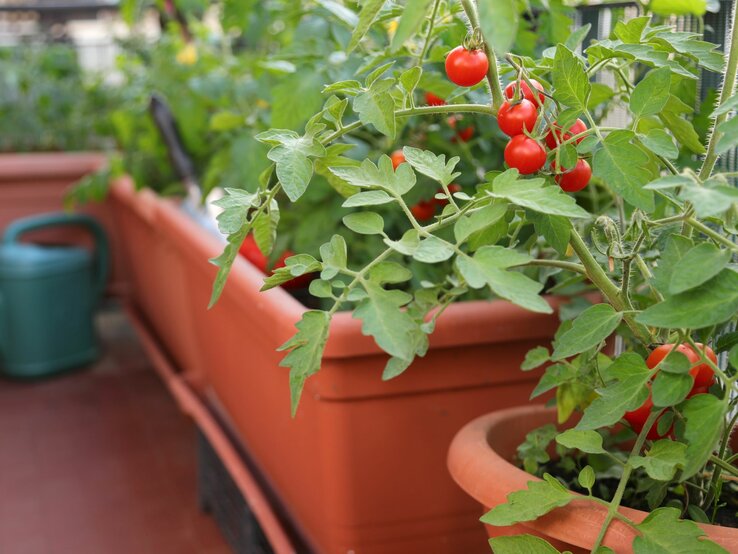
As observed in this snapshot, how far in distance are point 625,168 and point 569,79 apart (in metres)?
0.09

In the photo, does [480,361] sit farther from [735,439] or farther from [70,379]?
[70,379]

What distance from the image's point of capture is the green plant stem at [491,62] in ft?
2.54

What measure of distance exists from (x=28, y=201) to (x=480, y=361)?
8.48 feet

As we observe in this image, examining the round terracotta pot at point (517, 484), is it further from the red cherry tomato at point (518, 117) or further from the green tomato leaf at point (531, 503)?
the red cherry tomato at point (518, 117)

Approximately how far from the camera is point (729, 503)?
951mm

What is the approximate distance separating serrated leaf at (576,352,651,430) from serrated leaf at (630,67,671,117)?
211 millimetres

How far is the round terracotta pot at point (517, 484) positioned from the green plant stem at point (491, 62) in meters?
0.35

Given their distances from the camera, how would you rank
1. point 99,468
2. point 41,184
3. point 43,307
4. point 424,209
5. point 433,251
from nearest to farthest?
point 433,251
point 424,209
point 99,468
point 43,307
point 41,184

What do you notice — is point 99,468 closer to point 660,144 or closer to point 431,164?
point 431,164

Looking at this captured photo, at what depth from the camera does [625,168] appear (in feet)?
2.47

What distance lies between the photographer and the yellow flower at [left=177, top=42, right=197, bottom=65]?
2641mm

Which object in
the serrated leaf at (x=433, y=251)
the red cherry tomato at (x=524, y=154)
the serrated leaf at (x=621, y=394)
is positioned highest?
the red cherry tomato at (x=524, y=154)

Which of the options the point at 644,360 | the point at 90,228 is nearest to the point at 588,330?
the point at 644,360

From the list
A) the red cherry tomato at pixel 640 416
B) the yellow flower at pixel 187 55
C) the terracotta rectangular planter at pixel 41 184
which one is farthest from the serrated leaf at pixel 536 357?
the terracotta rectangular planter at pixel 41 184
